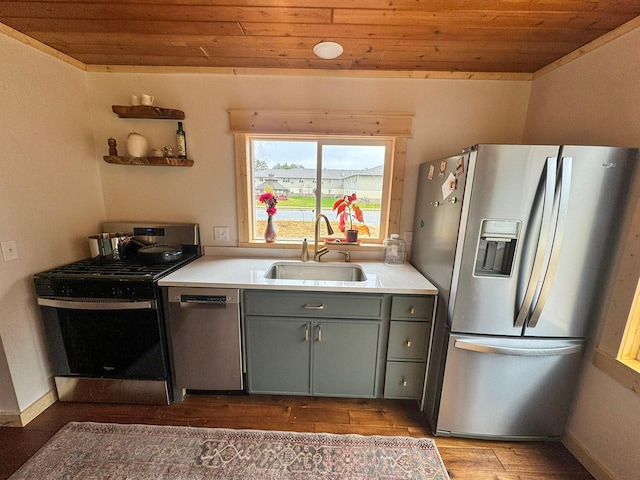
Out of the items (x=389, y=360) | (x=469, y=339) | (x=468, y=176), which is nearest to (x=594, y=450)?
(x=469, y=339)

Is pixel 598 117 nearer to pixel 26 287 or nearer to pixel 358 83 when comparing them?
pixel 358 83

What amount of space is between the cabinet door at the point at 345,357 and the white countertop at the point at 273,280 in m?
0.25

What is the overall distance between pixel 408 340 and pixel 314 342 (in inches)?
24.1

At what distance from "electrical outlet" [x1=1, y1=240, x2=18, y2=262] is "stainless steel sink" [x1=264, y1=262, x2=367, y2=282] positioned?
5.05ft

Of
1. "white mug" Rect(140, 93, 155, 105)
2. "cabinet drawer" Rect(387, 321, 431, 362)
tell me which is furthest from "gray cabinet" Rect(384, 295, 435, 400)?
"white mug" Rect(140, 93, 155, 105)

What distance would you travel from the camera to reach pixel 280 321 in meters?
1.74

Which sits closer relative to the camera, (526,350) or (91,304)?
(526,350)

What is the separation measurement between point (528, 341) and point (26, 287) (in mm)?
2977

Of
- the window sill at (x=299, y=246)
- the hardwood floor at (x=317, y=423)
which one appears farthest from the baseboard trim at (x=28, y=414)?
the window sill at (x=299, y=246)

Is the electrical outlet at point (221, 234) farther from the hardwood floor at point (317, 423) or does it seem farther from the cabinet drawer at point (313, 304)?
the hardwood floor at point (317, 423)

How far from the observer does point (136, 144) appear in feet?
6.63

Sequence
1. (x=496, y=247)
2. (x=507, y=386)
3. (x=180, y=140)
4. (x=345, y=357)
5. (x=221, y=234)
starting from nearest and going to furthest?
(x=496, y=247), (x=507, y=386), (x=345, y=357), (x=180, y=140), (x=221, y=234)

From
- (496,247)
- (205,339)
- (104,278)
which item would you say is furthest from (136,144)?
(496,247)

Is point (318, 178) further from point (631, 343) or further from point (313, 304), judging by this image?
point (631, 343)
